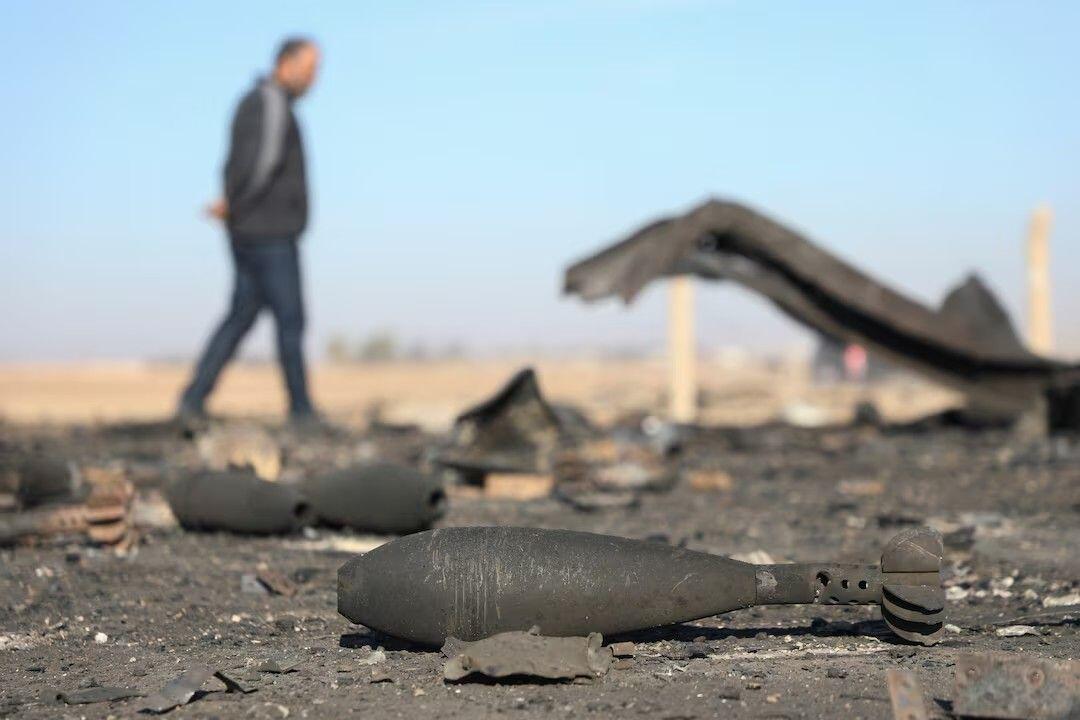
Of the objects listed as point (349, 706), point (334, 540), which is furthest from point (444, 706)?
point (334, 540)

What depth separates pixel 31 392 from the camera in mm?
28453

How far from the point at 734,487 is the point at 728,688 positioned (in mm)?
4532

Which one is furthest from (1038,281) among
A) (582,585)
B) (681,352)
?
(582,585)

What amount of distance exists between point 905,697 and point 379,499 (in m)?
2.98

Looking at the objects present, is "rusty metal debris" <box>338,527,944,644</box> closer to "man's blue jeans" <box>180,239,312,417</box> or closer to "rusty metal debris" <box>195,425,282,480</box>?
"rusty metal debris" <box>195,425,282,480</box>

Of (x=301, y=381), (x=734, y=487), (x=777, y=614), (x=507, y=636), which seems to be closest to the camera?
(x=507, y=636)

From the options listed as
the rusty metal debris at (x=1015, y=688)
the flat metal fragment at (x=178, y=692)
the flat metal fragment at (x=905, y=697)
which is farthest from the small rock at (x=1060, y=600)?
the flat metal fragment at (x=178, y=692)

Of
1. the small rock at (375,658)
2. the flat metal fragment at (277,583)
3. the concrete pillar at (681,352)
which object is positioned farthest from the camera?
the concrete pillar at (681,352)

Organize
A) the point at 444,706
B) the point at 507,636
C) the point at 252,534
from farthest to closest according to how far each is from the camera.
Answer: the point at 252,534, the point at 507,636, the point at 444,706

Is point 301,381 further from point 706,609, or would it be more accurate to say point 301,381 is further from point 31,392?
point 31,392

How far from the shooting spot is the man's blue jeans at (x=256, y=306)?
30.6 feet

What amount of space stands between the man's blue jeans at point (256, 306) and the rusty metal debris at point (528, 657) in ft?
21.8

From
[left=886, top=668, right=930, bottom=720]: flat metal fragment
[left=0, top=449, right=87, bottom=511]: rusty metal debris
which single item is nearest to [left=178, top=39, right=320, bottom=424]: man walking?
[left=0, top=449, right=87, bottom=511]: rusty metal debris

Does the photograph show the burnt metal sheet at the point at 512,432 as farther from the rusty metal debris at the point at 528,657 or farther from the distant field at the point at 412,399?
the distant field at the point at 412,399
